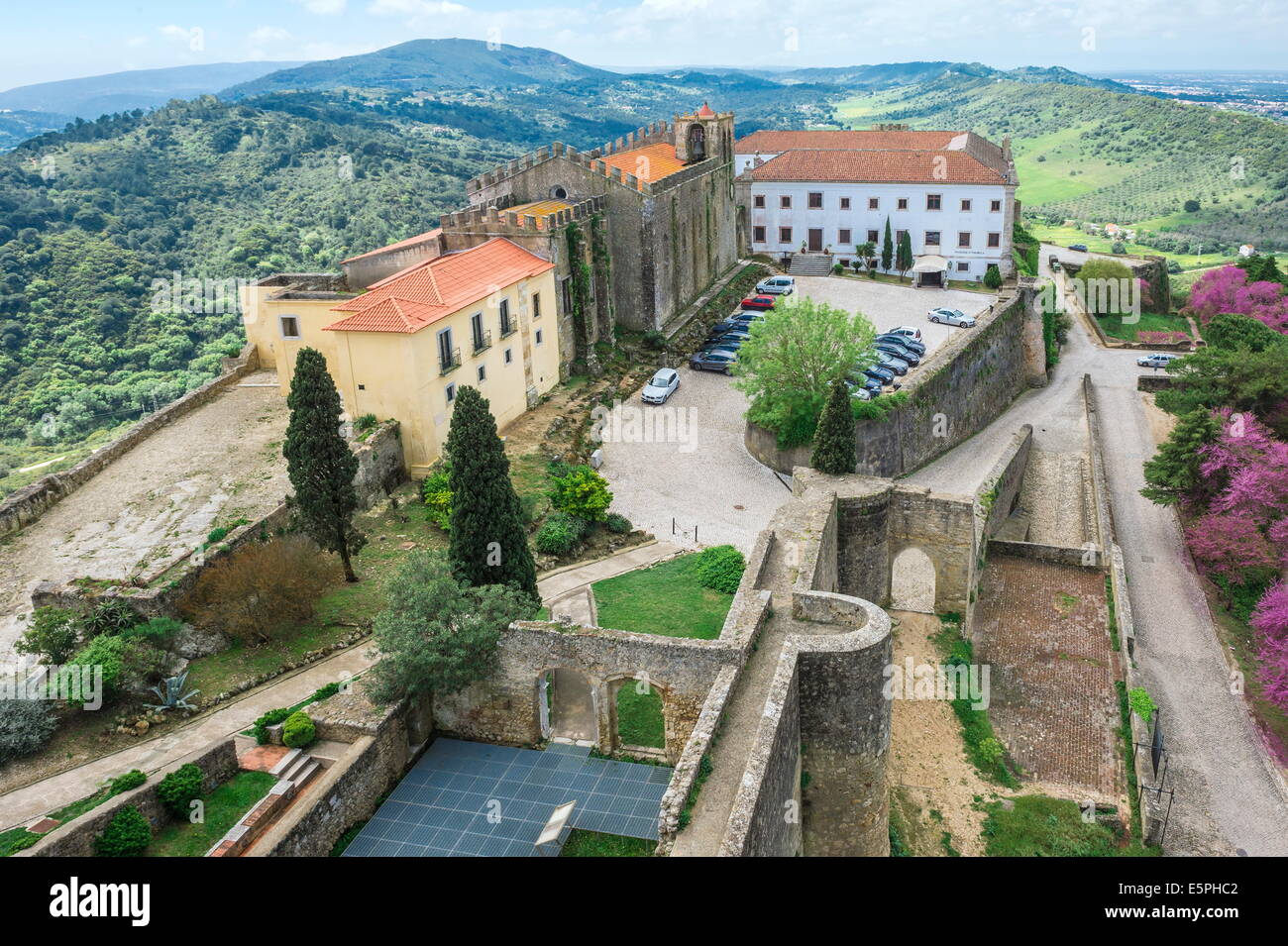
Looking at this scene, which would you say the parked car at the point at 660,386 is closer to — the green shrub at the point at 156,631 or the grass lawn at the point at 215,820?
the green shrub at the point at 156,631

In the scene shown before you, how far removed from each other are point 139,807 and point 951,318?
43749 mm

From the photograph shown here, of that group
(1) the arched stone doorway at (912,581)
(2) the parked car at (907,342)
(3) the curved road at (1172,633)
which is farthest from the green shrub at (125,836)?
(2) the parked car at (907,342)

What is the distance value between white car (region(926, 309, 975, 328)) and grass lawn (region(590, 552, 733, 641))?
27.2 metres

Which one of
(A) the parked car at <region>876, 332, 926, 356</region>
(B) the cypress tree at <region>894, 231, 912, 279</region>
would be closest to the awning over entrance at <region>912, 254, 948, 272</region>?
(B) the cypress tree at <region>894, 231, 912, 279</region>

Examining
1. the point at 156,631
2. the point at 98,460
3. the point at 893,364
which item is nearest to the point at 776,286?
the point at 893,364

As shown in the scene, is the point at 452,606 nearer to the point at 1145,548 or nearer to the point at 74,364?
the point at 1145,548

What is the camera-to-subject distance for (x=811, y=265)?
202ft

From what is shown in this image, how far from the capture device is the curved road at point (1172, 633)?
23.9 m

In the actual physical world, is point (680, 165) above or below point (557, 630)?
above

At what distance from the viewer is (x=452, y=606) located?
814 inches

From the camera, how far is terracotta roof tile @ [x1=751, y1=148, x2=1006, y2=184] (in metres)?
59.7

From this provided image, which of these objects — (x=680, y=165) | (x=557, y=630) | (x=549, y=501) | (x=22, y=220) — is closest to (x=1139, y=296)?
(x=680, y=165)

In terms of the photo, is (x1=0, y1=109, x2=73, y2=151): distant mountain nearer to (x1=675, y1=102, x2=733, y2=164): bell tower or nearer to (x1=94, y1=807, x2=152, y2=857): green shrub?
(x1=675, y1=102, x2=733, y2=164): bell tower

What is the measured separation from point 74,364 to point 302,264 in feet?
48.6
